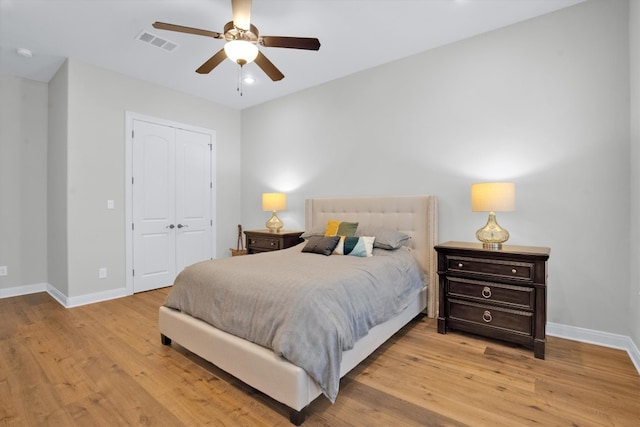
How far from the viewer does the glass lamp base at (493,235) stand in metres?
2.60

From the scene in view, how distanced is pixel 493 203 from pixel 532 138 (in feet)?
2.61

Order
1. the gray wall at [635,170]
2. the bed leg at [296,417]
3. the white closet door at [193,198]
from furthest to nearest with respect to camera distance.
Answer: the white closet door at [193,198], the gray wall at [635,170], the bed leg at [296,417]

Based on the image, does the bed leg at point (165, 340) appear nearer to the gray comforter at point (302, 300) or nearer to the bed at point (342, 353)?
the bed at point (342, 353)

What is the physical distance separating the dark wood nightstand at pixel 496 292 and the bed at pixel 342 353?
383mm

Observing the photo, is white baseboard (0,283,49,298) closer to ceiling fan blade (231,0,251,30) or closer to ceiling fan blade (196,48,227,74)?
ceiling fan blade (196,48,227,74)

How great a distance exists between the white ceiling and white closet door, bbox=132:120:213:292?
0.93 metres

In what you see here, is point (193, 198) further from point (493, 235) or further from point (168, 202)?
A: point (493, 235)

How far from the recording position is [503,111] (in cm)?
290

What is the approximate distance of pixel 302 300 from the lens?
A: 5.66ft

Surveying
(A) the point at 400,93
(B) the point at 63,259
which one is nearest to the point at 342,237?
(A) the point at 400,93

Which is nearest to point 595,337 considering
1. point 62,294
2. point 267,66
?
point 267,66

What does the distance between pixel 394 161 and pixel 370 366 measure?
2237mm

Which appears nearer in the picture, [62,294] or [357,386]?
[357,386]

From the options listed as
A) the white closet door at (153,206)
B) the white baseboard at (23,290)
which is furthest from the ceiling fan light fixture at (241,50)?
the white baseboard at (23,290)
